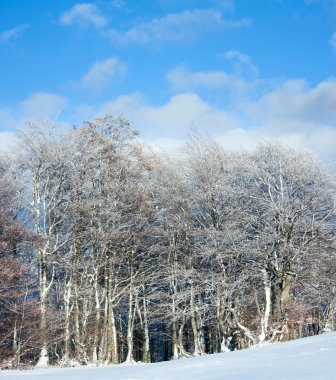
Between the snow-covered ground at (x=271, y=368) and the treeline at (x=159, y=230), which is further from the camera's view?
the treeline at (x=159, y=230)

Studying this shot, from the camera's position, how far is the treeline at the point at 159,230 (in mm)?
22875

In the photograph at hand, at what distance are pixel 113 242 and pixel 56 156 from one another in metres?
6.31

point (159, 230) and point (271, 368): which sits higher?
point (159, 230)

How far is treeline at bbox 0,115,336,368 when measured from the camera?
22.9 meters

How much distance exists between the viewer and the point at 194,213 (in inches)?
1101

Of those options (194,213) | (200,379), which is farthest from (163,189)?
(200,379)

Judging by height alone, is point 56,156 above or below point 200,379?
above

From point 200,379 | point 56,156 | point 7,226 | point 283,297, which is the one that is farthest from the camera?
point 56,156

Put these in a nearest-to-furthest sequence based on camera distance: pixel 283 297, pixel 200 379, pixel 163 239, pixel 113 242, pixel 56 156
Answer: pixel 200 379 → pixel 283 297 → pixel 56 156 → pixel 113 242 → pixel 163 239

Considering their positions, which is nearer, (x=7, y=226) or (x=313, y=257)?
(x=7, y=226)

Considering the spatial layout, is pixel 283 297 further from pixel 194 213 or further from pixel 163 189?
pixel 163 189

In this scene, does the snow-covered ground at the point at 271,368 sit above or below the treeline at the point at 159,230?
below

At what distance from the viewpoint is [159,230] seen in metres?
28.4

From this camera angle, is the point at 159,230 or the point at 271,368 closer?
the point at 271,368
